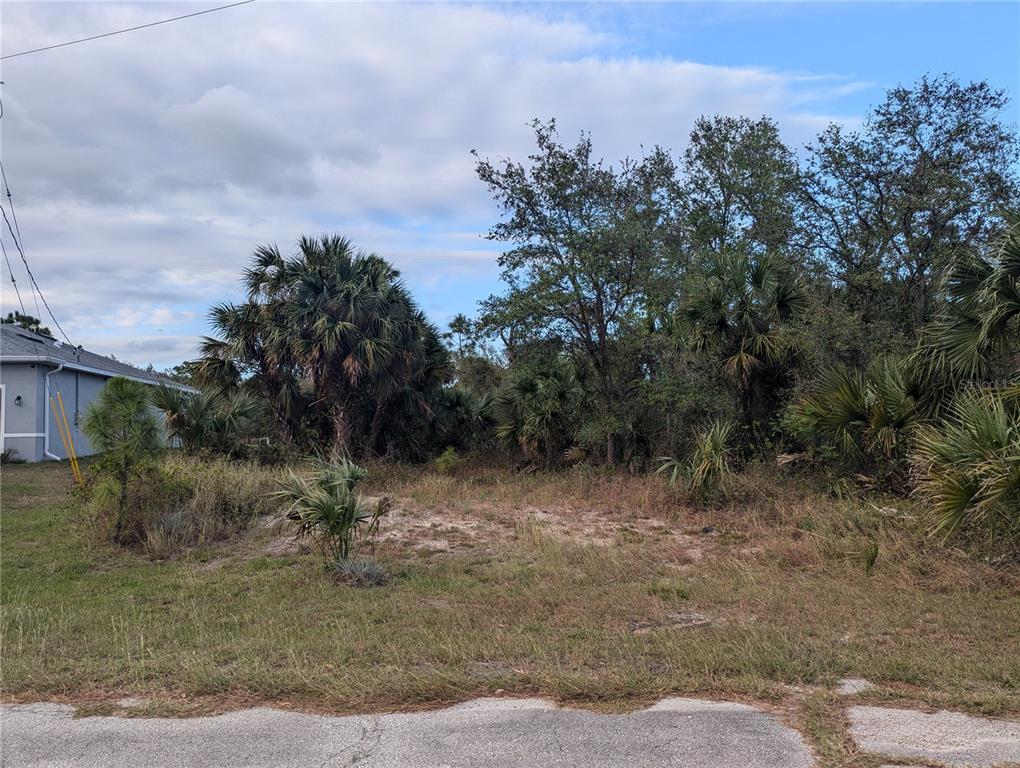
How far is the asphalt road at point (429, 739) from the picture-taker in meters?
4.17

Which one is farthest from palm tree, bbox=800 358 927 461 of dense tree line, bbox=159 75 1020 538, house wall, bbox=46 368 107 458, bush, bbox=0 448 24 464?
bush, bbox=0 448 24 464

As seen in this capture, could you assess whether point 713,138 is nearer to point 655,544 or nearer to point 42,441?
point 655,544

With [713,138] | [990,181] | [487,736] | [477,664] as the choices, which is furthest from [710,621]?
[713,138]

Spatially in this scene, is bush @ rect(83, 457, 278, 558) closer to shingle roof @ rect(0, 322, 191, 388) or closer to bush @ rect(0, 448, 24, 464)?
shingle roof @ rect(0, 322, 191, 388)

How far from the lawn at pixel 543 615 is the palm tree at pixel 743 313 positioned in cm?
263

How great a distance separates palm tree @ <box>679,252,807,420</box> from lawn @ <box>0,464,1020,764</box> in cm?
263

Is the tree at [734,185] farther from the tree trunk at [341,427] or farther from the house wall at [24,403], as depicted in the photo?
the house wall at [24,403]

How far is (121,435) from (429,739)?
9.08 meters

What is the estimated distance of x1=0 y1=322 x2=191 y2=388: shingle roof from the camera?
74.6 ft

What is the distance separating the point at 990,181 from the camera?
51.5 feet

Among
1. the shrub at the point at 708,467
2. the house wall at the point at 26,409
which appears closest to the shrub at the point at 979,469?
the shrub at the point at 708,467

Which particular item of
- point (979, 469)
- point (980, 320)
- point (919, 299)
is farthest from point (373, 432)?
point (979, 469)

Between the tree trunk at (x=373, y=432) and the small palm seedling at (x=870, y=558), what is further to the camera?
the tree trunk at (x=373, y=432)

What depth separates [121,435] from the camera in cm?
1170
